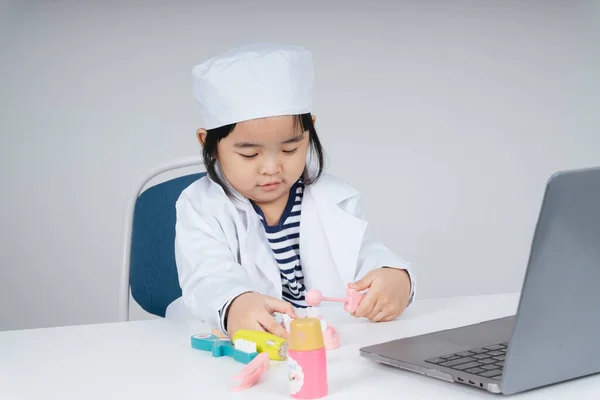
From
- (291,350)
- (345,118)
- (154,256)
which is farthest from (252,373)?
(345,118)

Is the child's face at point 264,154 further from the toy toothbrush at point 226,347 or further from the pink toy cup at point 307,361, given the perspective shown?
the pink toy cup at point 307,361

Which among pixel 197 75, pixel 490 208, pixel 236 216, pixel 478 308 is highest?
pixel 197 75

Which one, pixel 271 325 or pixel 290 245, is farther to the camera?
pixel 290 245

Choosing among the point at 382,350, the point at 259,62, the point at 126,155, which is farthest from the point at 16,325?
the point at 382,350

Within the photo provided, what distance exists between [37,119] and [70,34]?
0.26 meters

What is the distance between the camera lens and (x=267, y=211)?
1.36 metres

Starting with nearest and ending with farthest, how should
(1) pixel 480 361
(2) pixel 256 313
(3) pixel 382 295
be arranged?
(1) pixel 480 361 < (2) pixel 256 313 < (3) pixel 382 295

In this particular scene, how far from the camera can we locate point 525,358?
0.67 metres

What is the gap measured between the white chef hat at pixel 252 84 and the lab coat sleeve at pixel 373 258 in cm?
23

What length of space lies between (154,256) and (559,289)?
1.02m

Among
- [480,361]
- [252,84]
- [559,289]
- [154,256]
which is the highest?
[252,84]

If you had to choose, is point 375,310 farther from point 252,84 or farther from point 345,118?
point 345,118

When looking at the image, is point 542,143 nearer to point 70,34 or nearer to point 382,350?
point 70,34

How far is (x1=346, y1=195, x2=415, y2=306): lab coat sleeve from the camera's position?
48.4 inches
